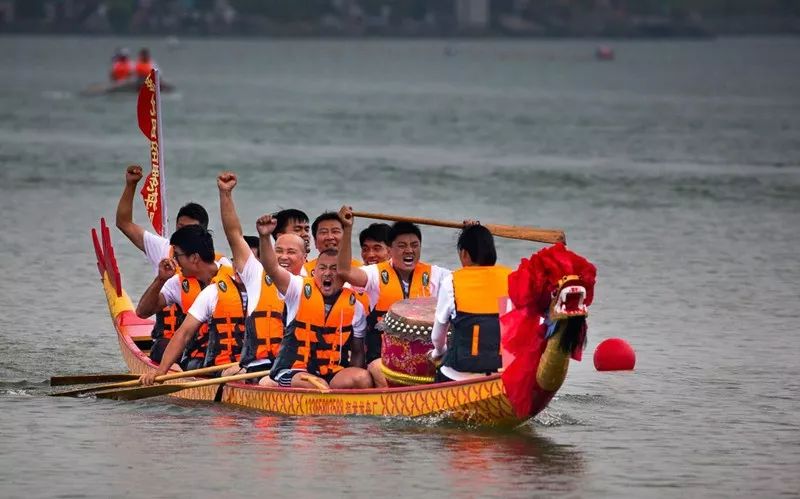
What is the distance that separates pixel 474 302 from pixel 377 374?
1485 mm

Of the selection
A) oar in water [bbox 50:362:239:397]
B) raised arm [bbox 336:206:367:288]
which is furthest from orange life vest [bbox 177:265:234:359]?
raised arm [bbox 336:206:367:288]

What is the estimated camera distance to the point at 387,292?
1516 centimetres

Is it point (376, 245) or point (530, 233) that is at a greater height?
point (530, 233)

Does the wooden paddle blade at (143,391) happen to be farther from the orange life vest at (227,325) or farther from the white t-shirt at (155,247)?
the white t-shirt at (155,247)

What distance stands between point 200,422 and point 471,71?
134634mm

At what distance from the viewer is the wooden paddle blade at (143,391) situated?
15500mm

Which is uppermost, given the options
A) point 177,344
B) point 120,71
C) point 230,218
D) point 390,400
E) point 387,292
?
point 120,71

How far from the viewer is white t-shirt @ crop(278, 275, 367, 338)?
14711mm

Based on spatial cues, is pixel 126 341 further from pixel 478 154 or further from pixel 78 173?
pixel 478 154

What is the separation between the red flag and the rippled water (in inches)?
61.1

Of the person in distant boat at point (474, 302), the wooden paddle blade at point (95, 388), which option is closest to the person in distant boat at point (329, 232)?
the person in distant boat at point (474, 302)

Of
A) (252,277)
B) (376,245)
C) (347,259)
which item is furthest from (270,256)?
(376,245)

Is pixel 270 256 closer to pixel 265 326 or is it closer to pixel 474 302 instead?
pixel 265 326

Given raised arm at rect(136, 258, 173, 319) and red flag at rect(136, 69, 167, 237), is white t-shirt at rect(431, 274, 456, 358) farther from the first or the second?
red flag at rect(136, 69, 167, 237)
